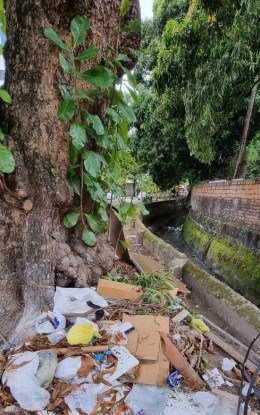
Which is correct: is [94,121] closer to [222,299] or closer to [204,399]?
[204,399]

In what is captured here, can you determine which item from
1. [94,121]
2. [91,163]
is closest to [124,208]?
[91,163]

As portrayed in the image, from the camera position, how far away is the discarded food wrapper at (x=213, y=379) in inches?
63.9

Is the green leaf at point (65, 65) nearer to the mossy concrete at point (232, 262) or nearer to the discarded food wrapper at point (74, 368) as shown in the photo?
the discarded food wrapper at point (74, 368)

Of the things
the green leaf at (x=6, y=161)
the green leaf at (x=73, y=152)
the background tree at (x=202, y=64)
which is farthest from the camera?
the background tree at (x=202, y=64)

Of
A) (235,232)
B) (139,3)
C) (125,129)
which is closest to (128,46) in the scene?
(139,3)

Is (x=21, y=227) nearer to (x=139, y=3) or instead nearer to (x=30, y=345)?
(x=30, y=345)

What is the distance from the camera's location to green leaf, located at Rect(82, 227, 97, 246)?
6.72 ft

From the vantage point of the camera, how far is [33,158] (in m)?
1.77

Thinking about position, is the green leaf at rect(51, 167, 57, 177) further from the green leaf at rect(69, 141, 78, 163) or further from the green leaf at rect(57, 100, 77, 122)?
the green leaf at rect(57, 100, 77, 122)

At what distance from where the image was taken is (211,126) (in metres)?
6.21

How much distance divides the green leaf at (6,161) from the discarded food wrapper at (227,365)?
1800 millimetres

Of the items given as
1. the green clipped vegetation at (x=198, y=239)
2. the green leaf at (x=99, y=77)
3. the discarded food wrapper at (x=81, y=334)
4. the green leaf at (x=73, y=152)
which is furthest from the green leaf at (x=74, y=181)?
the green clipped vegetation at (x=198, y=239)

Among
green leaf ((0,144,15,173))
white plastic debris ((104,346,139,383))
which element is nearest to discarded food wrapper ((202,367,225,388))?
white plastic debris ((104,346,139,383))

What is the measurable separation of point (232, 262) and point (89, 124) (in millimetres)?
4201
